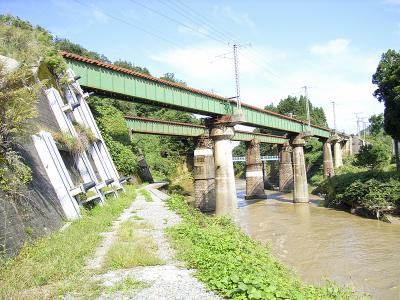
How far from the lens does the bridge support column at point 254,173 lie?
51844 mm

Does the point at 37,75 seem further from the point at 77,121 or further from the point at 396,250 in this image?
the point at 396,250

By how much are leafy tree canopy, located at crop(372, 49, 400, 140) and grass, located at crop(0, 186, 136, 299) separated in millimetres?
24828

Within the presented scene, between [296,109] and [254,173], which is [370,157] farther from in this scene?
[296,109]

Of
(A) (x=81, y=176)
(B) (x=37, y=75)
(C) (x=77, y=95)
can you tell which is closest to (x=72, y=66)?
(C) (x=77, y=95)

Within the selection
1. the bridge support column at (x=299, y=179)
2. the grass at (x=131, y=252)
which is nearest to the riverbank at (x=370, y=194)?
the bridge support column at (x=299, y=179)

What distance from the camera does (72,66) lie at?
21.0 metres

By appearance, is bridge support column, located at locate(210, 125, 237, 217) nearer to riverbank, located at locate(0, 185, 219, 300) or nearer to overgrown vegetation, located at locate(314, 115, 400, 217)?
overgrown vegetation, located at locate(314, 115, 400, 217)

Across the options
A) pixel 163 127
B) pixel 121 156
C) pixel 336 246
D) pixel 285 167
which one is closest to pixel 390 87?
pixel 336 246

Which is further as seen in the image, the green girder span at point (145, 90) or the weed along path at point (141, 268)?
the green girder span at point (145, 90)

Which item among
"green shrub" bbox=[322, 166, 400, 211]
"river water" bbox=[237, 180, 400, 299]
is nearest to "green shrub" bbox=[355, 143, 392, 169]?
"green shrub" bbox=[322, 166, 400, 211]

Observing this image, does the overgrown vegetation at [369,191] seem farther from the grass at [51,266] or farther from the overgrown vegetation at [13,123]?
the overgrown vegetation at [13,123]

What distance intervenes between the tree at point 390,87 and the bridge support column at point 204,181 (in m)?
16.3

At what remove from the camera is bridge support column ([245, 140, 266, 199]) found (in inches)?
2041

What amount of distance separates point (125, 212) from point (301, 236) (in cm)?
1205
